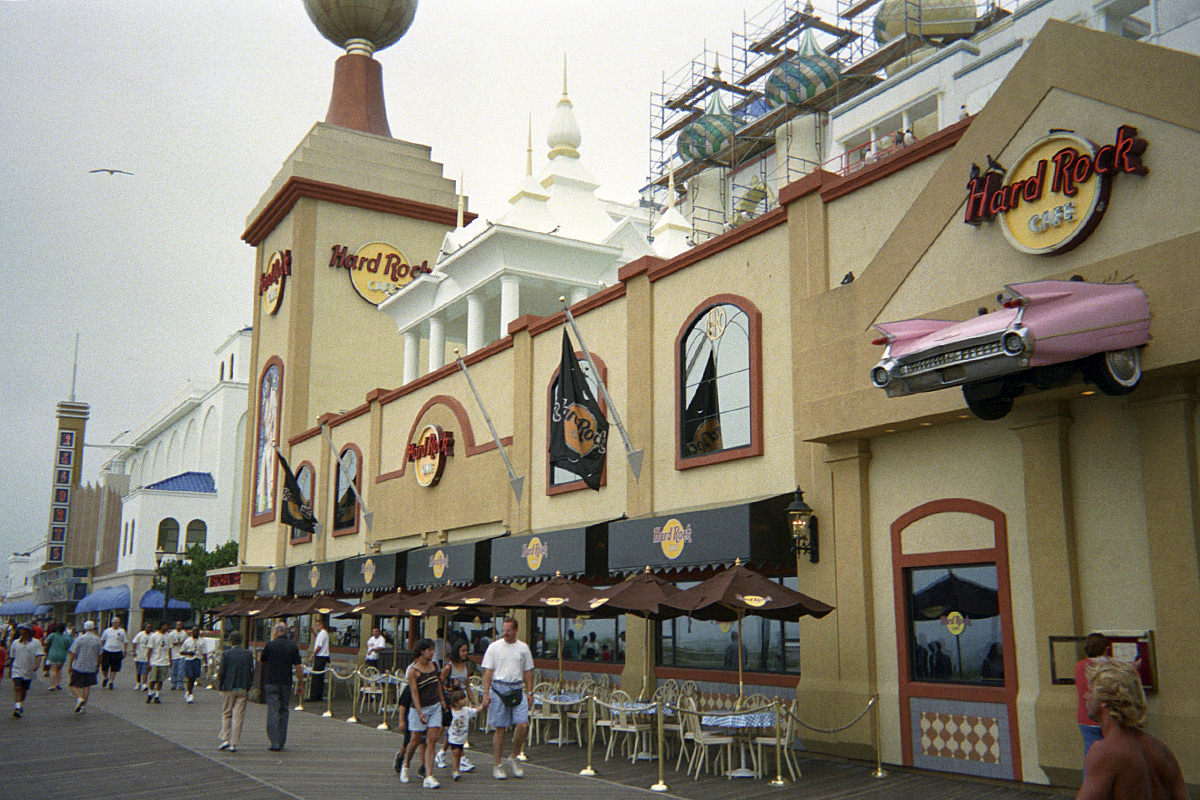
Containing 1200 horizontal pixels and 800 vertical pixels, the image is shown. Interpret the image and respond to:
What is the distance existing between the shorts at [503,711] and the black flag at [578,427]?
601cm

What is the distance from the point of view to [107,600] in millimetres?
57719


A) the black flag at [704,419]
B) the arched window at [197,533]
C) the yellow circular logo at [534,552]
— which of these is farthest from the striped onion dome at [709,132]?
the arched window at [197,533]

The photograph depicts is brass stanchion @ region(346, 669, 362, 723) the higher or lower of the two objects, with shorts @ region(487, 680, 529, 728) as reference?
lower

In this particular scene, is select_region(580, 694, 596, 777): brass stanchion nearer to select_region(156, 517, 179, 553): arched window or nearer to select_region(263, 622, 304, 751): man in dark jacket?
select_region(263, 622, 304, 751): man in dark jacket

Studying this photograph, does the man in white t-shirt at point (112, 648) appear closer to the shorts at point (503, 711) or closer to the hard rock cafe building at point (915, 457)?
the hard rock cafe building at point (915, 457)

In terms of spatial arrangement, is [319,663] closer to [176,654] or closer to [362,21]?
[176,654]

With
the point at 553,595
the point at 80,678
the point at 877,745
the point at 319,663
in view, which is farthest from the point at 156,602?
the point at 877,745

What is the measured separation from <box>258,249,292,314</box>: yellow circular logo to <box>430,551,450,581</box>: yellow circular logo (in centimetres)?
2005

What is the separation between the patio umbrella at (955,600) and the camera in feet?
41.4

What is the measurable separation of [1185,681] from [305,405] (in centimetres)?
3228

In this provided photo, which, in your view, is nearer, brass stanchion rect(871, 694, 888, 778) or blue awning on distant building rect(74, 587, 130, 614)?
brass stanchion rect(871, 694, 888, 778)

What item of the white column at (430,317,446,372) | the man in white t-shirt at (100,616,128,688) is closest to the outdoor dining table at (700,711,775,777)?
the white column at (430,317,446,372)

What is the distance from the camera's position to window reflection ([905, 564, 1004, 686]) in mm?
12523

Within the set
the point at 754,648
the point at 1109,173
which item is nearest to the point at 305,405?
the point at 754,648
